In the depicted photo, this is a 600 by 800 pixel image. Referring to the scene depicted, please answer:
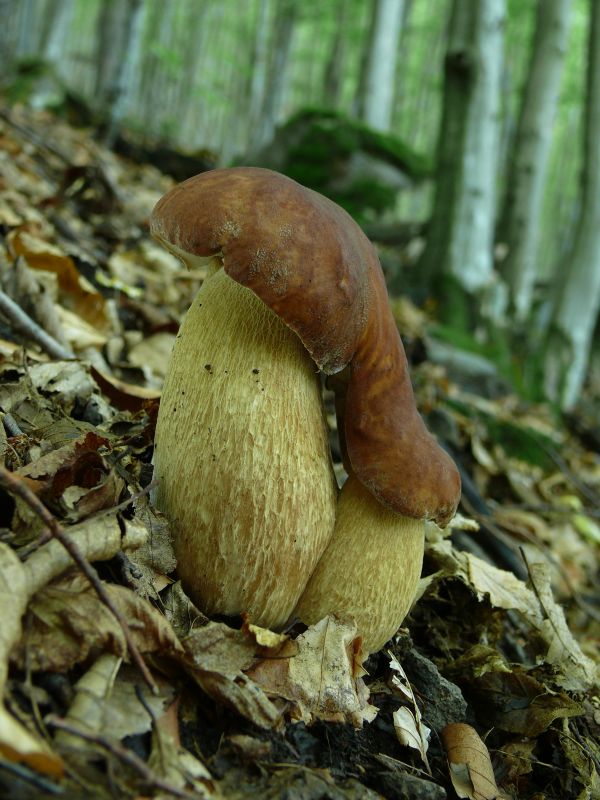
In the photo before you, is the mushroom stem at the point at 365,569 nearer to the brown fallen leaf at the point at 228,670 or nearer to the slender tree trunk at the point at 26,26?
the brown fallen leaf at the point at 228,670

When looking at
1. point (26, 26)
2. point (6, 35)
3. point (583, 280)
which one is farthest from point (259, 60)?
point (583, 280)

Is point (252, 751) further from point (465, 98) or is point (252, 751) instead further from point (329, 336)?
point (465, 98)

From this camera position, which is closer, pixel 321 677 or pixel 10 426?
pixel 321 677

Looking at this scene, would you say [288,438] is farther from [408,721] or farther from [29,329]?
[29,329]

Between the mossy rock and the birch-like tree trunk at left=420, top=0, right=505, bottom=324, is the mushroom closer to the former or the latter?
the birch-like tree trunk at left=420, top=0, right=505, bottom=324

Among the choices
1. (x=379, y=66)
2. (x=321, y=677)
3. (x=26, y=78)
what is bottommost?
(x=321, y=677)

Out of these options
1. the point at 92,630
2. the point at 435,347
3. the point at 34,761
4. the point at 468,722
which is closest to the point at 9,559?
the point at 92,630

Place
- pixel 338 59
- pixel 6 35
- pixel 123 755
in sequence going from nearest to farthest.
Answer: pixel 123 755
pixel 6 35
pixel 338 59
